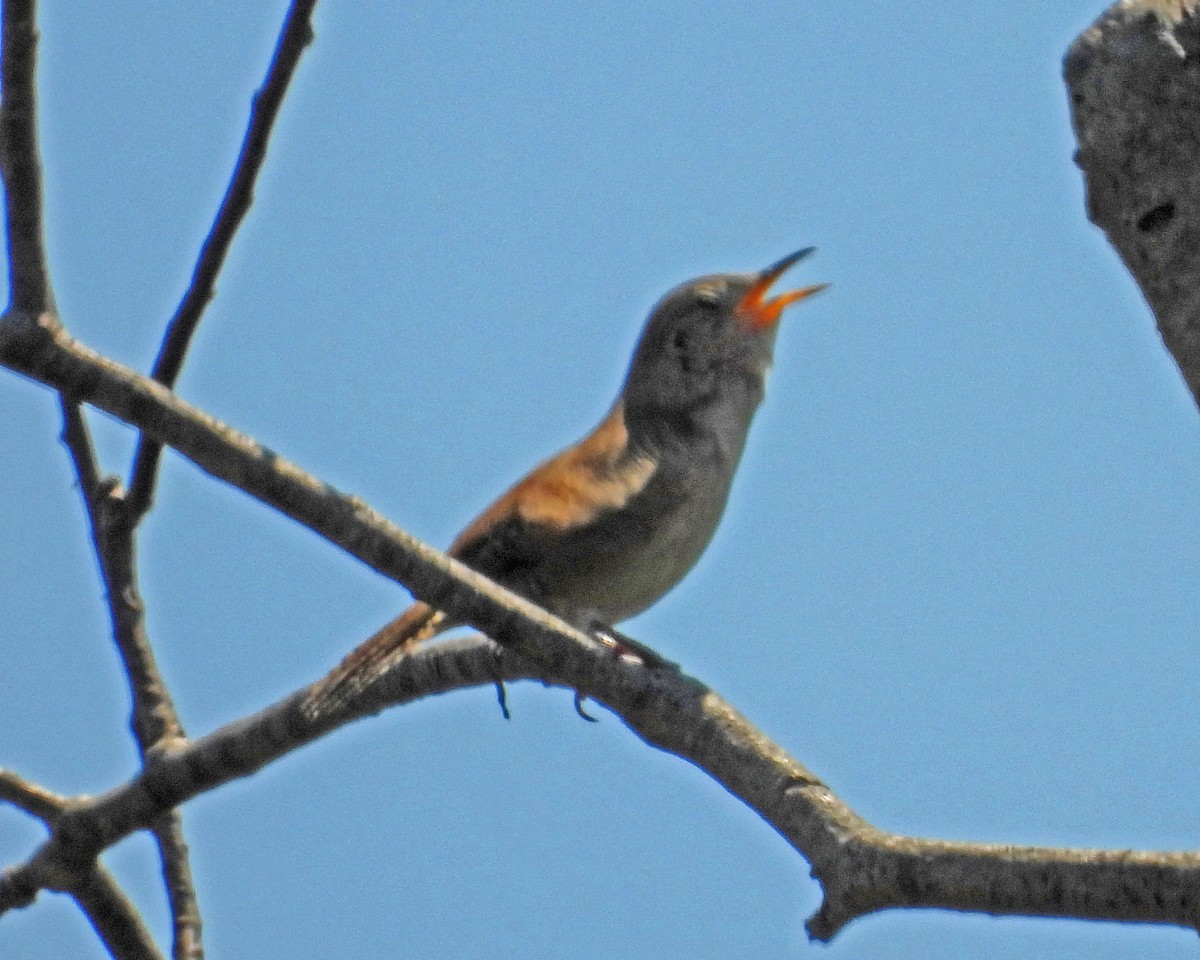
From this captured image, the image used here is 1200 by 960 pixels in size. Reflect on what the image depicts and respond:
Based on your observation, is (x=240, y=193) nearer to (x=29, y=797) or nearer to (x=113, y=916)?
(x=29, y=797)

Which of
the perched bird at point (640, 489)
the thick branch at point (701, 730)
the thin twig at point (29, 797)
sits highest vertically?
the perched bird at point (640, 489)

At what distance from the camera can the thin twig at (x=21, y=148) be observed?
11.1 ft

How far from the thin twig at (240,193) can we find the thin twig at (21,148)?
0.38 meters

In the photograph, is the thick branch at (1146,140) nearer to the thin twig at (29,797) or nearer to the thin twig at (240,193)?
the thin twig at (240,193)

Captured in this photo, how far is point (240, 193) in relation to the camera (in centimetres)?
367

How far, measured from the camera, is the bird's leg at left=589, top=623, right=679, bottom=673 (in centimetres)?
420

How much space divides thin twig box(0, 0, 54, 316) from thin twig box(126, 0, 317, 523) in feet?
1.26

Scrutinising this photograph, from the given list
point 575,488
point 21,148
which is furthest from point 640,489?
point 21,148

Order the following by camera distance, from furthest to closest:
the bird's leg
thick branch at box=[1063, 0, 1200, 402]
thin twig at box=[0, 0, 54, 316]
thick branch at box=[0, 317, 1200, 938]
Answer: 1. the bird's leg
2. thin twig at box=[0, 0, 54, 316]
3. thick branch at box=[1063, 0, 1200, 402]
4. thick branch at box=[0, 317, 1200, 938]

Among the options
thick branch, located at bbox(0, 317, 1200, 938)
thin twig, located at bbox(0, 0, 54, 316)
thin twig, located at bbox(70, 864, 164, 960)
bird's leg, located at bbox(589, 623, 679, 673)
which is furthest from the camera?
thin twig, located at bbox(70, 864, 164, 960)

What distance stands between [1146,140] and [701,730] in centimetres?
128

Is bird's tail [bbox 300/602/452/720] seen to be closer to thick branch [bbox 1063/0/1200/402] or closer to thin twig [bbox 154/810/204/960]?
thin twig [bbox 154/810/204/960]

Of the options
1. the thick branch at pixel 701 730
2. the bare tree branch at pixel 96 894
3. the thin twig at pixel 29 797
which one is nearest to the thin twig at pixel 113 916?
the bare tree branch at pixel 96 894

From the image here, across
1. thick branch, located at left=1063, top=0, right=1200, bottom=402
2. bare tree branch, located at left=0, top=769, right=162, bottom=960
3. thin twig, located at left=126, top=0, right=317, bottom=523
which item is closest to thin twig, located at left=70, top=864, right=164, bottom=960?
bare tree branch, located at left=0, top=769, right=162, bottom=960
